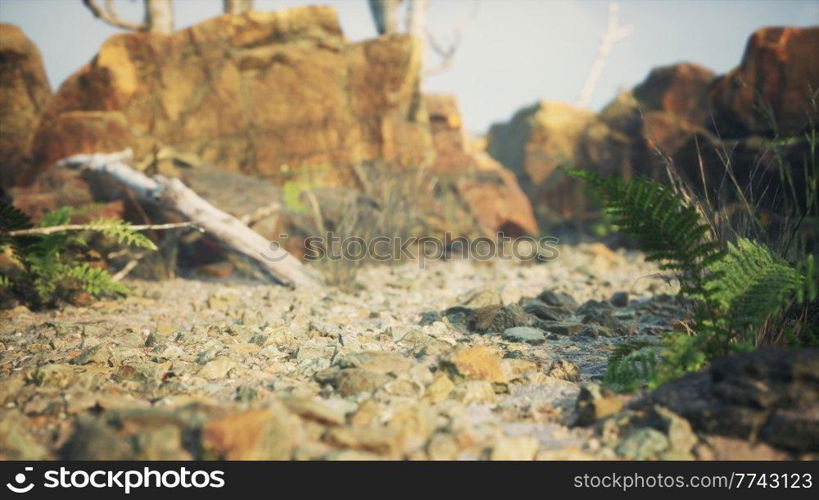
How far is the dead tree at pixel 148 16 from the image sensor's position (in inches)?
334

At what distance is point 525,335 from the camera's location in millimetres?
3094

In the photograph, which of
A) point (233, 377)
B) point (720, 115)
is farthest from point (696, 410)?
point (720, 115)

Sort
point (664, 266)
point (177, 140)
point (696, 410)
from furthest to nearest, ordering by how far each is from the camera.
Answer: point (177, 140) < point (664, 266) < point (696, 410)

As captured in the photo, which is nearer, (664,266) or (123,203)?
(664,266)

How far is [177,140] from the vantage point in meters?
7.54

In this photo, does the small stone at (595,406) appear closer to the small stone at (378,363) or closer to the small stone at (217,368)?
the small stone at (378,363)

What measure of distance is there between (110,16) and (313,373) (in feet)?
27.6

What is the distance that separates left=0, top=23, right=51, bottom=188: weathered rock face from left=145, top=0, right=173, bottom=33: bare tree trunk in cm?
175

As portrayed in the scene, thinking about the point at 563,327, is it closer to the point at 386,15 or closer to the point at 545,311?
the point at 545,311

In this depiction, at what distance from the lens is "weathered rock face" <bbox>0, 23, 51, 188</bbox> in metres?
6.93
